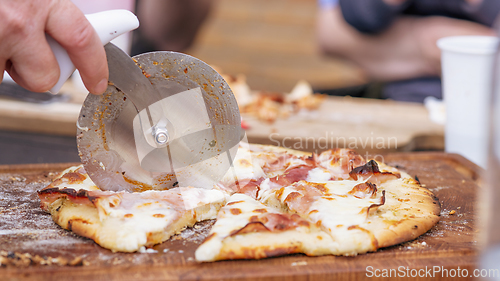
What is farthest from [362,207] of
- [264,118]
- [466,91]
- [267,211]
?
[264,118]

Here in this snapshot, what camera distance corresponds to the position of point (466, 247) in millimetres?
1408

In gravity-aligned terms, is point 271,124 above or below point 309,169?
below

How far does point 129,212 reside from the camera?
1475 millimetres

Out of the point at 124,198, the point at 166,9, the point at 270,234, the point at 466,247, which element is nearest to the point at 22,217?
the point at 124,198

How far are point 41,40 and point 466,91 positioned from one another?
218 centimetres

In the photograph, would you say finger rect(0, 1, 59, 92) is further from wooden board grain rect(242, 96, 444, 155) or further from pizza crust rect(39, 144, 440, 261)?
wooden board grain rect(242, 96, 444, 155)

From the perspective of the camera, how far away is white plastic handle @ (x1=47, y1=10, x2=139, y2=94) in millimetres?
1323

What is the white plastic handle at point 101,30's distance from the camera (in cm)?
132

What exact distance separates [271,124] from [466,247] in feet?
6.17

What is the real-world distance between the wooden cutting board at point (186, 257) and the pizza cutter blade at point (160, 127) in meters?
0.26

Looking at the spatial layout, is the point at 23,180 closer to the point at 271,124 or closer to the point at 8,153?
the point at 8,153

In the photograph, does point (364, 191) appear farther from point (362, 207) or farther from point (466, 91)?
point (466, 91)

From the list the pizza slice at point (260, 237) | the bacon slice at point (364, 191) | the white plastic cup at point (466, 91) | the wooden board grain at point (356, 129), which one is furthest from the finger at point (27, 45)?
the white plastic cup at point (466, 91)

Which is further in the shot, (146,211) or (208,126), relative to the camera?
(208,126)
